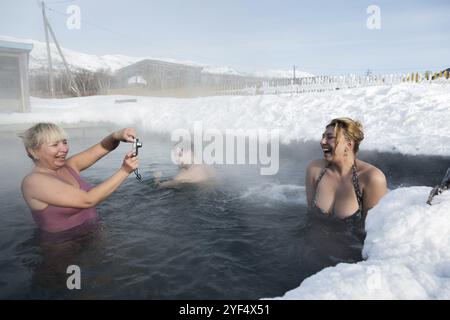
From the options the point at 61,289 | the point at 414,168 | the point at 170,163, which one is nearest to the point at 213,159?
the point at 170,163

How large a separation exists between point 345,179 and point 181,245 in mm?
1902

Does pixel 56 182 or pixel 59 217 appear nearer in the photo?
pixel 56 182

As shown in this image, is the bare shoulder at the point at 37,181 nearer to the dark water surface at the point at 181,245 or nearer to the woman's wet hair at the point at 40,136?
the woman's wet hair at the point at 40,136

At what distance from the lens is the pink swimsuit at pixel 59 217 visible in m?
3.14

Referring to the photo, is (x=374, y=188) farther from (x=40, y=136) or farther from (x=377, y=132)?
(x=377, y=132)

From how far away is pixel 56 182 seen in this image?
2.82 metres

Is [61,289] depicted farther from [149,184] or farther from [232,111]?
[232,111]

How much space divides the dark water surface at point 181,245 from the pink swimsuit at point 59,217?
3.8 inches

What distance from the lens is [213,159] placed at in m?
9.05

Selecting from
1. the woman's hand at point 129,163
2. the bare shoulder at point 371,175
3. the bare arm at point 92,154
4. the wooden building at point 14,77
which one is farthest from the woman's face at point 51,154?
the wooden building at point 14,77

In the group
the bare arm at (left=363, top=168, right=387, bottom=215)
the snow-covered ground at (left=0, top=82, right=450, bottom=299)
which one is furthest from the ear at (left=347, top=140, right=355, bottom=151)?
the snow-covered ground at (left=0, top=82, right=450, bottom=299)

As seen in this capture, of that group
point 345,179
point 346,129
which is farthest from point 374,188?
point 346,129
